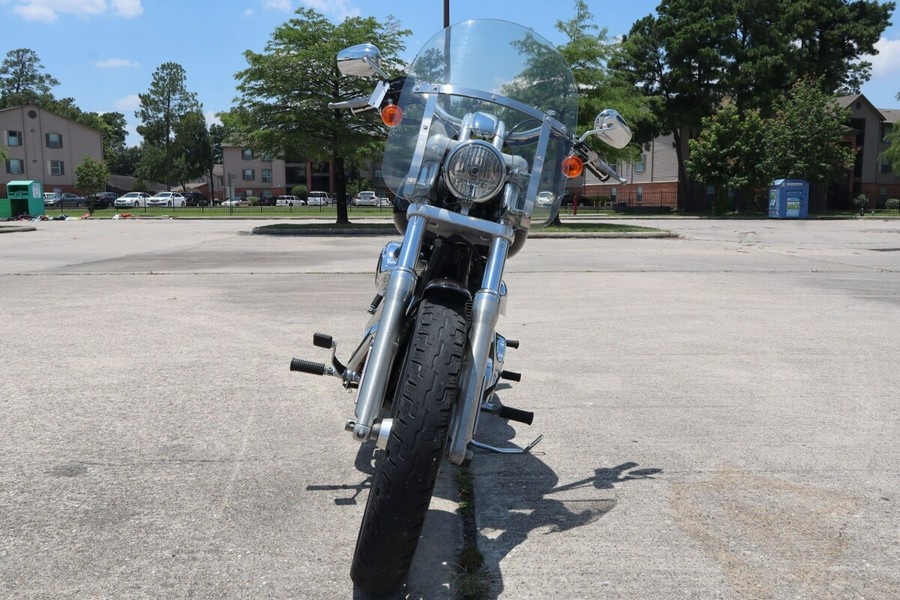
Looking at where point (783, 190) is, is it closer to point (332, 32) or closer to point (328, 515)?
point (332, 32)

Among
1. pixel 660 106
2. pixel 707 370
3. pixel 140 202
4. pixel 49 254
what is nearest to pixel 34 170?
pixel 140 202

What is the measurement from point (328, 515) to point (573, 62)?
2843 centimetres

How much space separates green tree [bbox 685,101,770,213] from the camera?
45594 millimetres

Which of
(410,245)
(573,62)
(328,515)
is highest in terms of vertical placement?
(573,62)

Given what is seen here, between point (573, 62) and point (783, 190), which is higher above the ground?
point (573, 62)

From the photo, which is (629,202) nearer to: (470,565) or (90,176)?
(90,176)

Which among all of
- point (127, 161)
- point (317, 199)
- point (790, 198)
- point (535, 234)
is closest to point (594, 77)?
point (535, 234)

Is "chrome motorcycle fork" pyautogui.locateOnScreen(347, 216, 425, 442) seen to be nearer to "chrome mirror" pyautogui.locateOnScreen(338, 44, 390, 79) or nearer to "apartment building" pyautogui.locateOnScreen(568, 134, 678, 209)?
"chrome mirror" pyautogui.locateOnScreen(338, 44, 390, 79)

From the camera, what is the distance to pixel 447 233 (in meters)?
3.00

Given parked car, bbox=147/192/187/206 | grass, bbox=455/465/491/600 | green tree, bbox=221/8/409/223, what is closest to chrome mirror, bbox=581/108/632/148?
grass, bbox=455/465/491/600

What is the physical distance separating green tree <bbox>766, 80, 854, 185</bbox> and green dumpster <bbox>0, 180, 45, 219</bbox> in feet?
139

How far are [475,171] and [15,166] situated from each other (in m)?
85.1

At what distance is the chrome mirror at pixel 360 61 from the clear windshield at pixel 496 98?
0.18 metres

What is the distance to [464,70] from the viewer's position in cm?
349
